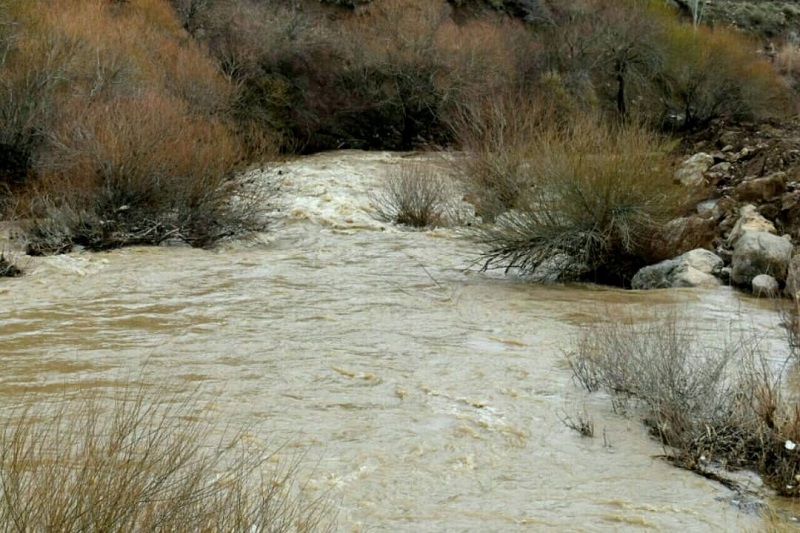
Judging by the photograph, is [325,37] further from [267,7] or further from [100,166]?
[100,166]

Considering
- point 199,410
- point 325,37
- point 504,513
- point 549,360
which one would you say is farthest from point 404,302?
point 325,37

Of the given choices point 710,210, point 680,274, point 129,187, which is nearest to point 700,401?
point 680,274

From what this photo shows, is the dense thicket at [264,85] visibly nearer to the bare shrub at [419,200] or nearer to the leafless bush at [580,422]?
the bare shrub at [419,200]

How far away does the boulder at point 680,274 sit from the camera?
12.9 m

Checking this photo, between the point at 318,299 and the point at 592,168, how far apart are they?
14.6ft

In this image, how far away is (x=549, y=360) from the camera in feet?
29.4

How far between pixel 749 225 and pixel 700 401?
9.17m

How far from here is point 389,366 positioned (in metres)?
8.70

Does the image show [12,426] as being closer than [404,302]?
Yes

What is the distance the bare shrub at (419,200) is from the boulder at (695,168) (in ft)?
20.6

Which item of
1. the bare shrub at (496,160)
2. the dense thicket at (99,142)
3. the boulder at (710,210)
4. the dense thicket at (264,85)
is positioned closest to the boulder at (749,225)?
the boulder at (710,210)

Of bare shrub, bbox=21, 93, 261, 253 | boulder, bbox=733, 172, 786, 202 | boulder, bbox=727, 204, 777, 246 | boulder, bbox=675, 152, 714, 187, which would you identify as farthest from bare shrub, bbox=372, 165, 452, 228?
boulder, bbox=675, 152, 714, 187

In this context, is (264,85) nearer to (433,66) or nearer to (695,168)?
(433,66)

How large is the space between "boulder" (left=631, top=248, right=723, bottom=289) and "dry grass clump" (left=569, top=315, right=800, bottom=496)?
4.55 metres
